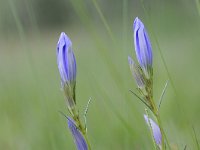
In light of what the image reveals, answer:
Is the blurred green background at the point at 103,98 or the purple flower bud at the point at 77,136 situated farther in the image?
the blurred green background at the point at 103,98

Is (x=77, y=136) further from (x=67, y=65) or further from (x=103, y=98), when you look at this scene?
(x=103, y=98)

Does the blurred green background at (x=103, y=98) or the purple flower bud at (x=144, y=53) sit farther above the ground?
the purple flower bud at (x=144, y=53)

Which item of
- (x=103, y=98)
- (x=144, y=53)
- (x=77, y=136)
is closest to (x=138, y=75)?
(x=144, y=53)

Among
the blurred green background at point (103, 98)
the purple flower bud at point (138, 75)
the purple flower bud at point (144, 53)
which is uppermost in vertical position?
the purple flower bud at point (144, 53)

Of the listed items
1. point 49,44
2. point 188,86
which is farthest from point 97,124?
point 49,44

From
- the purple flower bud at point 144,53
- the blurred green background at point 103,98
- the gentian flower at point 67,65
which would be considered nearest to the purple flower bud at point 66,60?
the gentian flower at point 67,65

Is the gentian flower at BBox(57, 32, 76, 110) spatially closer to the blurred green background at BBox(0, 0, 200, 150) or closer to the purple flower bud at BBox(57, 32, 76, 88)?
the purple flower bud at BBox(57, 32, 76, 88)

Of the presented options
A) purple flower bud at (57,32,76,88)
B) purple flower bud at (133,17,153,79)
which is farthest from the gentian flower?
purple flower bud at (133,17,153,79)

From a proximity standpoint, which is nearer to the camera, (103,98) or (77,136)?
(77,136)

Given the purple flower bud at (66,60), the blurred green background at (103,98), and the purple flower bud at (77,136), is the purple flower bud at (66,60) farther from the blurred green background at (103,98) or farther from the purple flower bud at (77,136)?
the blurred green background at (103,98)
